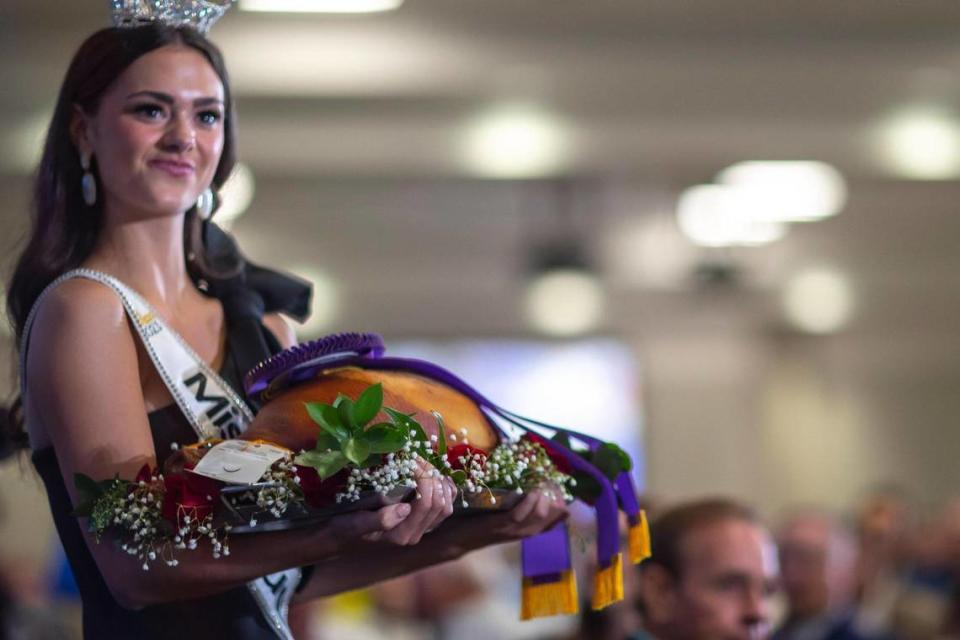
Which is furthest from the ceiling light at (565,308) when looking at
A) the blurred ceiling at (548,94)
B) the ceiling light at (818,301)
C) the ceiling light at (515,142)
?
the ceiling light at (515,142)

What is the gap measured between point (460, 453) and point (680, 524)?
154cm

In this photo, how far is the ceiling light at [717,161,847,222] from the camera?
10.4 m

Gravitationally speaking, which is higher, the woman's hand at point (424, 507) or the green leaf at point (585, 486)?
the woman's hand at point (424, 507)

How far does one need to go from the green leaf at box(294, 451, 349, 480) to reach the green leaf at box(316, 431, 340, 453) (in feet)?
0.04

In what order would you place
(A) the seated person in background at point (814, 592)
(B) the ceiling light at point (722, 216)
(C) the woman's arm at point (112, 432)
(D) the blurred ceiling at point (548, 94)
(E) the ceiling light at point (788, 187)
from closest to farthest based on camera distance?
(C) the woman's arm at point (112, 432)
(A) the seated person in background at point (814, 592)
(D) the blurred ceiling at point (548, 94)
(E) the ceiling light at point (788, 187)
(B) the ceiling light at point (722, 216)

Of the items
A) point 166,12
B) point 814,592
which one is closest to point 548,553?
point 166,12

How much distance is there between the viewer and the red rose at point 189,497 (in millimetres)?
1943

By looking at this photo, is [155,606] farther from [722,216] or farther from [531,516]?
[722,216]

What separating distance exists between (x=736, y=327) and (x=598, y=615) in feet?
45.3

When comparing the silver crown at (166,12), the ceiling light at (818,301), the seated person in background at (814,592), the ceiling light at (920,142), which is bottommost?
the ceiling light at (818,301)

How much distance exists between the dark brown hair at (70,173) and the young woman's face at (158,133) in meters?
0.03

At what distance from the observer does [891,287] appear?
16172 millimetres

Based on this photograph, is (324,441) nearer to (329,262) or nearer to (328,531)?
(328,531)

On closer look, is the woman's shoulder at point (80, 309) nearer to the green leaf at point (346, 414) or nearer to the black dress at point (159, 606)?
the black dress at point (159, 606)
